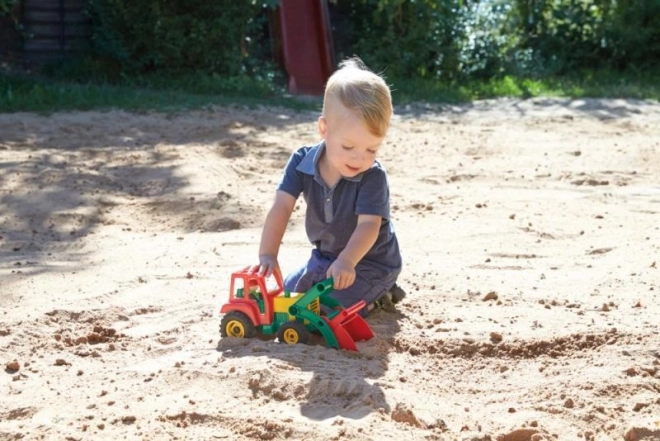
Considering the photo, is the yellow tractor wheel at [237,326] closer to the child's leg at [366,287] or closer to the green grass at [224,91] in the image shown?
the child's leg at [366,287]

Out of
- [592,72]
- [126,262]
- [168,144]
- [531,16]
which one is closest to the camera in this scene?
[126,262]

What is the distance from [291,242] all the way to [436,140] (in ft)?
9.97

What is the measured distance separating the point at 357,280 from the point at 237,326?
58 cm

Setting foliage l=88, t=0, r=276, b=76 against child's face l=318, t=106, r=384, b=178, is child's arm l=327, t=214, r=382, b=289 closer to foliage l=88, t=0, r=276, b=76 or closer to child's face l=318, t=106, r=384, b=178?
child's face l=318, t=106, r=384, b=178

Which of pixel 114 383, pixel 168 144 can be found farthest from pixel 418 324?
pixel 168 144

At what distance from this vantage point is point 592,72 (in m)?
11.7

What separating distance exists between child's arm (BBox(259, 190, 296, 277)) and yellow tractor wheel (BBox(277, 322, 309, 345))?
0.89ft

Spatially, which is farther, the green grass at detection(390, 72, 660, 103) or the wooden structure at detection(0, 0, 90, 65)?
the wooden structure at detection(0, 0, 90, 65)

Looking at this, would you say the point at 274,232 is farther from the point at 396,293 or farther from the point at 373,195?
the point at 396,293

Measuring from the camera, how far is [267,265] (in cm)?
376

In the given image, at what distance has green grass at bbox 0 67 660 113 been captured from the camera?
845cm

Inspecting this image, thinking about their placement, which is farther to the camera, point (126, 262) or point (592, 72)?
point (592, 72)

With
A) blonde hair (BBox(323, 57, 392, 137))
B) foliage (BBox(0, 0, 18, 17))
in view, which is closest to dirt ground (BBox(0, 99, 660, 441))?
blonde hair (BBox(323, 57, 392, 137))

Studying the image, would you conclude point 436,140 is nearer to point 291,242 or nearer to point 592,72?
point 291,242
